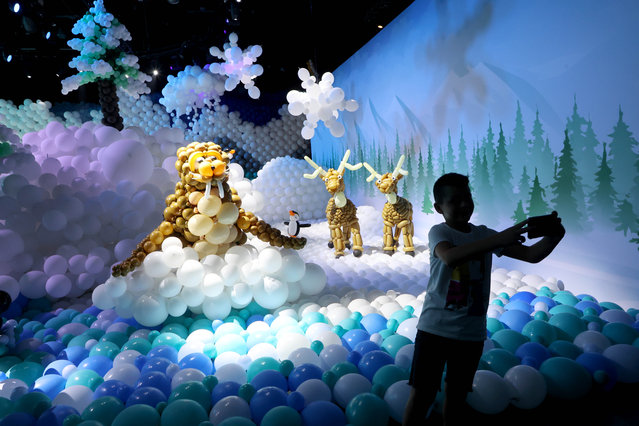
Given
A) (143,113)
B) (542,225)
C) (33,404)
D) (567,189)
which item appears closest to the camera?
(542,225)

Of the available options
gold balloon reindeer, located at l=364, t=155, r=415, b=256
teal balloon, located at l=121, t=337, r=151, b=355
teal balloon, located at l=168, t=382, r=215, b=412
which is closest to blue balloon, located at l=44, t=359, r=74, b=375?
teal balloon, located at l=121, t=337, r=151, b=355

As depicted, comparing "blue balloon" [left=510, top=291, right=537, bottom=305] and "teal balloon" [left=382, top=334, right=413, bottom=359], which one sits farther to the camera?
"blue balloon" [left=510, top=291, right=537, bottom=305]

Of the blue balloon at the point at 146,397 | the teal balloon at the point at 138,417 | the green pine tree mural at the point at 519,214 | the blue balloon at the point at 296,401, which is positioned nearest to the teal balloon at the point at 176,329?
the blue balloon at the point at 146,397

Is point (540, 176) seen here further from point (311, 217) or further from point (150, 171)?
point (311, 217)

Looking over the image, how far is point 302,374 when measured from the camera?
2059 millimetres

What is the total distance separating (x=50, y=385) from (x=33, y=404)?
32cm

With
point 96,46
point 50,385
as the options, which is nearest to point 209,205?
point 50,385

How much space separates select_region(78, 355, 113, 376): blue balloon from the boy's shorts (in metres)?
1.79

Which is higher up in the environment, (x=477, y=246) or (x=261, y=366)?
(x=477, y=246)

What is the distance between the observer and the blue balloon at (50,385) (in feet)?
7.00

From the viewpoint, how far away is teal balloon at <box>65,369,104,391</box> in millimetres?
2170

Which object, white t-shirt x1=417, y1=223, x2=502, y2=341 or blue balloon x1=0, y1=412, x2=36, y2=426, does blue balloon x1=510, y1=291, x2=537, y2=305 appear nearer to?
white t-shirt x1=417, y1=223, x2=502, y2=341

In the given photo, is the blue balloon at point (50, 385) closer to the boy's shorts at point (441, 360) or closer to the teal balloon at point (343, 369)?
the teal balloon at point (343, 369)

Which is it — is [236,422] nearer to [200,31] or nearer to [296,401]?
[296,401]
